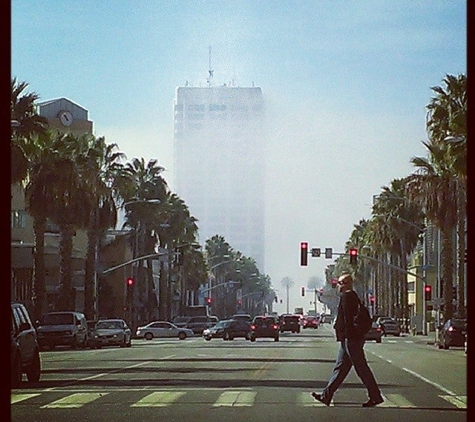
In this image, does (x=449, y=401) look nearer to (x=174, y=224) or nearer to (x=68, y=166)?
(x=68, y=166)

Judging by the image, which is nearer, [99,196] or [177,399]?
[177,399]

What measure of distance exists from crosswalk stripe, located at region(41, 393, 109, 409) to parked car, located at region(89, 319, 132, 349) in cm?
3415

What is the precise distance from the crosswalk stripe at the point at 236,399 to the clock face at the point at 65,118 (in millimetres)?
82745

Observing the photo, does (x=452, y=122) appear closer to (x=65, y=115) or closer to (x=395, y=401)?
(x=395, y=401)

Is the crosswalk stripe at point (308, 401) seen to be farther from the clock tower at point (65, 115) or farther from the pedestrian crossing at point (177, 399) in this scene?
the clock tower at point (65, 115)

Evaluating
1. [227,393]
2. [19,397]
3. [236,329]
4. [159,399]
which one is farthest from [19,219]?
[159,399]

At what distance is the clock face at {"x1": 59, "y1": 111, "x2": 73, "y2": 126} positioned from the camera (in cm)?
10194

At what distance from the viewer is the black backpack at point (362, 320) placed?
54.9ft

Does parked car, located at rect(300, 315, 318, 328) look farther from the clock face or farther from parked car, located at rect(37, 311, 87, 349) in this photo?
parked car, located at rect(37, 311, 87, 349)

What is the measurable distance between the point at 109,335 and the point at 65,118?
50331 mm

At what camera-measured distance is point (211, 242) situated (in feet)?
524

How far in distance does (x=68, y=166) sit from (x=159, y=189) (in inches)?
1121

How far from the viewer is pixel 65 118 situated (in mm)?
102562

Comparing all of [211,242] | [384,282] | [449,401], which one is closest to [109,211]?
[449,401]
